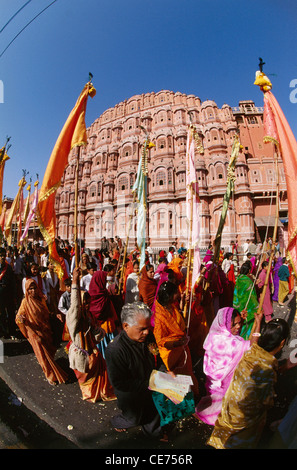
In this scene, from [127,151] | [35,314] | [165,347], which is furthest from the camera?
[127,151]

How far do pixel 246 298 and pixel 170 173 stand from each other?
2086cm

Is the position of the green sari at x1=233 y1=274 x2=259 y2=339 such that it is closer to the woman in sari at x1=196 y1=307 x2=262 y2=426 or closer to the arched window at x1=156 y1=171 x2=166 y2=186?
the woman in sari at x1=196 y1=307 x2=262 y2=426

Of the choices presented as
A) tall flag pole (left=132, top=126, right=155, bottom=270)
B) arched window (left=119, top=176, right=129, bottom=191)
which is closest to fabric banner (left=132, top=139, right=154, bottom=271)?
tall flag pole (left=132, top=126, right=155, bottom=270)

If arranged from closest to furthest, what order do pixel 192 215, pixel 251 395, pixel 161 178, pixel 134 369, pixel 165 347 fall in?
pixel 251 395 < pixel 134 369 < pixel 165 347 < pixel 192 215 < pixel 161 178

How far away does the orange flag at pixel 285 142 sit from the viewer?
2.66m

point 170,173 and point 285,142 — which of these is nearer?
point 285,142

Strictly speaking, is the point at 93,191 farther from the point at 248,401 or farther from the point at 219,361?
the point at 248,401

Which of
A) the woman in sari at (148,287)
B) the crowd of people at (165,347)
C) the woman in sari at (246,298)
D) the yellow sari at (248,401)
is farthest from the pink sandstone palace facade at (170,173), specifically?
the yellow sari at (248,401)

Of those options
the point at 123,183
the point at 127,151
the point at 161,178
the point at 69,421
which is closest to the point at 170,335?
the point at 69,421

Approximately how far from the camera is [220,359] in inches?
95.8

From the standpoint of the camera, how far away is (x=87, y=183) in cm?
2920

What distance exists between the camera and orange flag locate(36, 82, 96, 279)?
10.6ft

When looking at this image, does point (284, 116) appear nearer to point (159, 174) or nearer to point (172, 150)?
Result: point (159, 174)

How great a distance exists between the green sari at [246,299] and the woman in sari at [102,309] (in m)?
2.19
